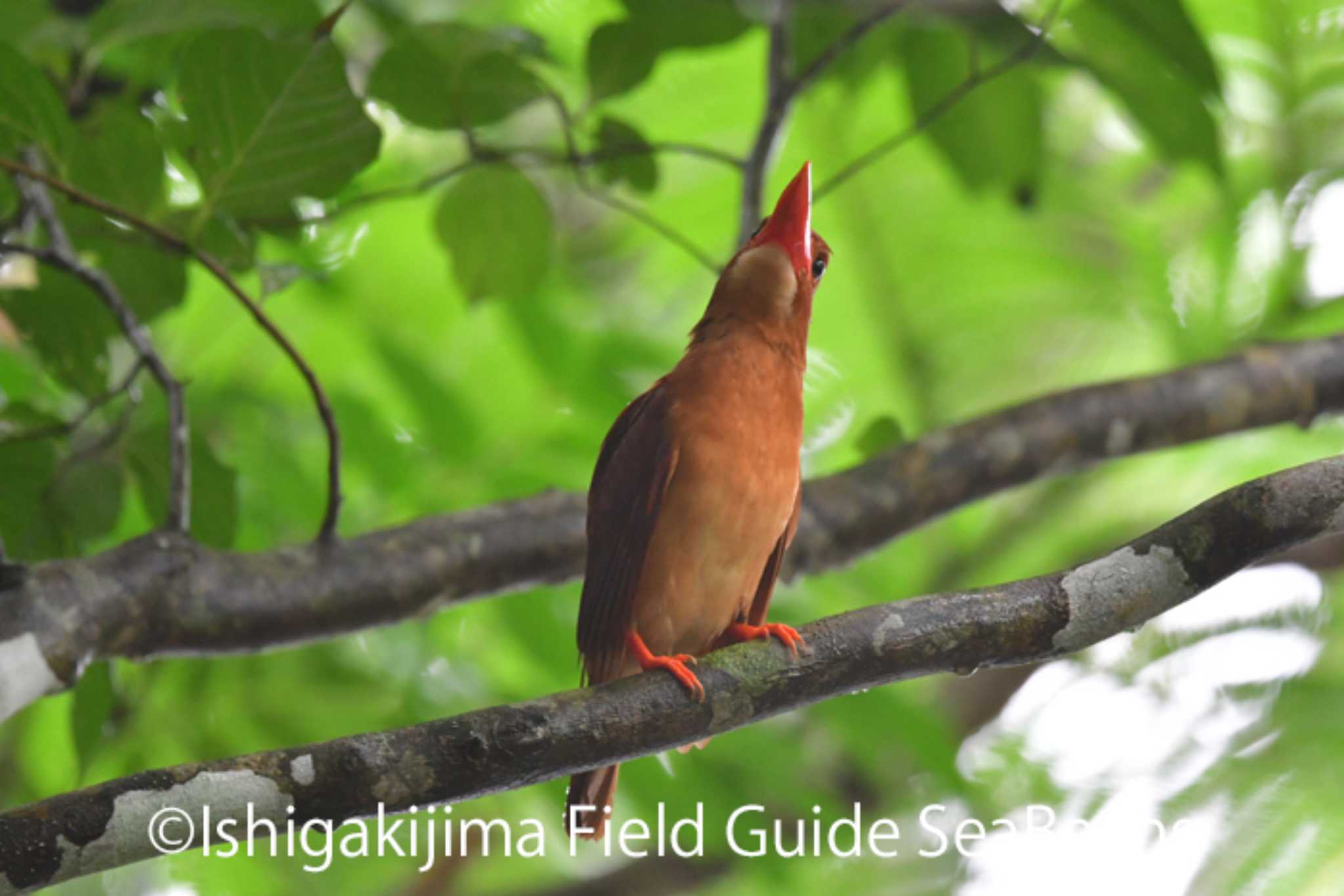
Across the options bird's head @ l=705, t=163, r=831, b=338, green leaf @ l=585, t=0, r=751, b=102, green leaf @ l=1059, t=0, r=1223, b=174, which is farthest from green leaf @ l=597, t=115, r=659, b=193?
green leaf @ l=1059, t=0, r=1223, b=174

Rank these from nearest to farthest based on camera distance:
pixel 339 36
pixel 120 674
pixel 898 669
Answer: pixel 898 669 → pixel 120 674 → pixel 339 36

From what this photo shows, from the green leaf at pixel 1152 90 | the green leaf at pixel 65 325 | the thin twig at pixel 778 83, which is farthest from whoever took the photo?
the green leaf at pixel 1152 90

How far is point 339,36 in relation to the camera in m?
3.64

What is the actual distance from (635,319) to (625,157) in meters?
1.85

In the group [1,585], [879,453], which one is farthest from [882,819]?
[1,585]

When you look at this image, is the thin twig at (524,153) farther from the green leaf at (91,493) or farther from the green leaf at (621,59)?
the green leaf at (91,493)

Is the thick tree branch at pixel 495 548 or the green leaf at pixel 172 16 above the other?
the green leaf at pixel 172 16

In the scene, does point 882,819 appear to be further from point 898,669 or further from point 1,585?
point 1,585

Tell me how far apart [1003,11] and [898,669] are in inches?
57.0

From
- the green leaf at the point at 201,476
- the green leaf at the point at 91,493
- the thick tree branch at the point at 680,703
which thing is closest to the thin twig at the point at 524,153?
the green leaf at the point at 201,476

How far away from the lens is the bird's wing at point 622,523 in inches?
87.3

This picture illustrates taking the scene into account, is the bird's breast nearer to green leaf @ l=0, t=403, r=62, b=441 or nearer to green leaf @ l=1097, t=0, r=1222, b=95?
green leaf @ l=1097, t=0, r=1222, b=95

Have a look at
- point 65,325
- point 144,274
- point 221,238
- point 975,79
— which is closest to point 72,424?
point 65,325

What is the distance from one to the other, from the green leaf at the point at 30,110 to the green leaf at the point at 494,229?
2.26 ft
